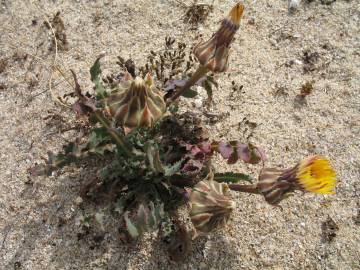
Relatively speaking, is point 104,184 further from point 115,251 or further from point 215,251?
point 215,251

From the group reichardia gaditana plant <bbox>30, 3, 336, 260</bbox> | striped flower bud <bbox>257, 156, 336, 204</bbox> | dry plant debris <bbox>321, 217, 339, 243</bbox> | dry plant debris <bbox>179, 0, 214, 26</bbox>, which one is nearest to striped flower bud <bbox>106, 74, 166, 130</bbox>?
reichardia gaditana plant <bbox>30, 3, 336, 260</bbox>

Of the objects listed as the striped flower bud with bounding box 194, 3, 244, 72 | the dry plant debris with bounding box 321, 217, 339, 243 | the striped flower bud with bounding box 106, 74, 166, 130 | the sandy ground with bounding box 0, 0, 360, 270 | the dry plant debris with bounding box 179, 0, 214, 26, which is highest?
the striped flower bud with bounding box 194, 3, 244, 72

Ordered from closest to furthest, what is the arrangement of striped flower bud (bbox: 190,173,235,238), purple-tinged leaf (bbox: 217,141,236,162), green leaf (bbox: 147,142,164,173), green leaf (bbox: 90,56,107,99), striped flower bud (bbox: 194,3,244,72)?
striped flower bud (bbox: 190,173,235,238)
striped flower bud (bbox: 194,3,244,72)
green leaf (bbox: 147,142,164,173)
green leaf (bbox: 90,56,107,99)
purple-tinged leaf (bbox: 217,141,236,162)

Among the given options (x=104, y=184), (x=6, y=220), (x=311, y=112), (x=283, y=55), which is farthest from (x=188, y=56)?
(x=6, y=220)

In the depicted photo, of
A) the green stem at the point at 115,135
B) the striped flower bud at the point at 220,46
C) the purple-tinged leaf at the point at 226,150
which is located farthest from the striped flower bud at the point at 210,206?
the striped flower bud at the point at 220,46

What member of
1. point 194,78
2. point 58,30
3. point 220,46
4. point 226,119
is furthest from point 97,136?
point 58,30

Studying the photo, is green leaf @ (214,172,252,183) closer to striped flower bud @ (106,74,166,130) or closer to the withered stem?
the withered stem
